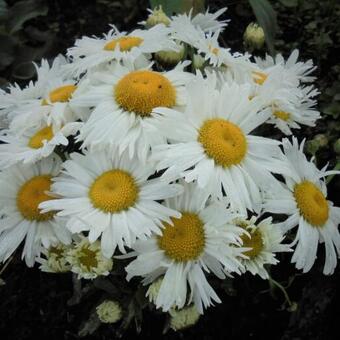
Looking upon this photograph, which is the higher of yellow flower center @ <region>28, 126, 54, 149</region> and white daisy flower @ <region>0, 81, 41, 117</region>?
yellow flower center @ <region>28, 126, 54, 149</region>

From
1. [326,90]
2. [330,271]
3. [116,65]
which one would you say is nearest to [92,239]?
[116,65]

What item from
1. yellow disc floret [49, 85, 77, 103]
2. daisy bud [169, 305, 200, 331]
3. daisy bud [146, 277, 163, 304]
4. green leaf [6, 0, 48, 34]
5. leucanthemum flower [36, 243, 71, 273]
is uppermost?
yellow disc floret [49, 85, 77, 103]

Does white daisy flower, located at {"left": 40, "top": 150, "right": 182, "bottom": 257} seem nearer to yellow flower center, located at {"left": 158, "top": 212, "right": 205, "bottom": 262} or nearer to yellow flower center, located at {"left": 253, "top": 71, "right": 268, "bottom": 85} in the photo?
yellow flower center, located at {"left": 158, "top": 212, "right": 205, "bottom": 262}

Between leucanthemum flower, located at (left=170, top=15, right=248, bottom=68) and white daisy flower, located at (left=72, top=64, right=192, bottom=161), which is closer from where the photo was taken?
white daisy flower, located at (left=72, top=64, right=192, bottom=161)

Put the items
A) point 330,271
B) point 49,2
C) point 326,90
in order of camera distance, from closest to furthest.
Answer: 1. point 330,271
2. point 326,90
3. point 49,2

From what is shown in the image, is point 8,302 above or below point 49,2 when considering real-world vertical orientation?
below

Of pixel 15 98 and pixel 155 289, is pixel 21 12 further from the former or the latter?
pixel 155 289

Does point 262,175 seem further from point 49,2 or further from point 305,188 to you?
point 49,2

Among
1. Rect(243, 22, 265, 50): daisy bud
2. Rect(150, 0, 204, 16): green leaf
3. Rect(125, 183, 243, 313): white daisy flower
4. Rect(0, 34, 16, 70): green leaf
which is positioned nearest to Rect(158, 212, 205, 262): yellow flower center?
Rect(125, 183, 243, 313): white daisy flower
